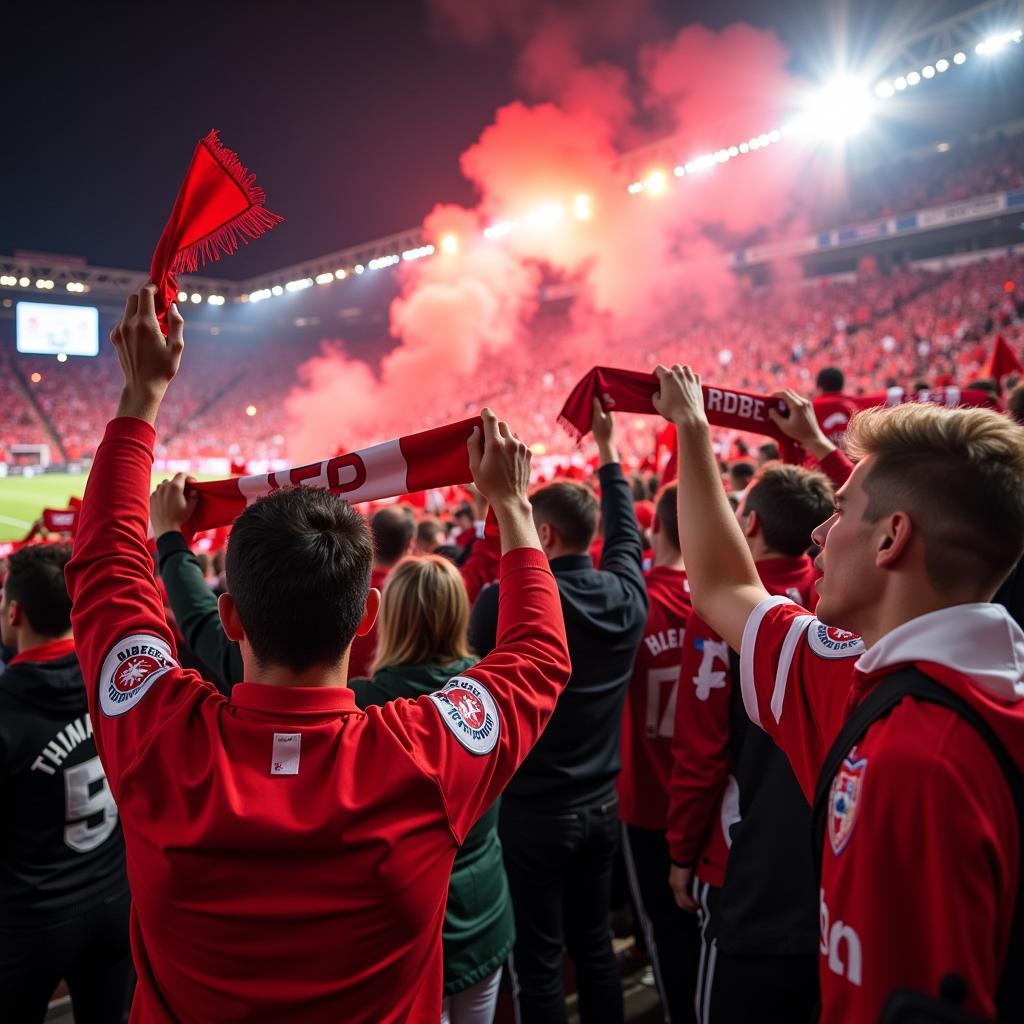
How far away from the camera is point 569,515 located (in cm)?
278

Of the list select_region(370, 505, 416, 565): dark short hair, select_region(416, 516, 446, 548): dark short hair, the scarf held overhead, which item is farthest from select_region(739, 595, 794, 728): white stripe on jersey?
select_region(416, 516, 446, 548): dark short hair

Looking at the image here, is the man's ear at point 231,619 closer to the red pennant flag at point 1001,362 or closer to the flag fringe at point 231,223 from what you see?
the flag fringe at point 231,223

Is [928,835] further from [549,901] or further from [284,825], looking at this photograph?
[549,901]

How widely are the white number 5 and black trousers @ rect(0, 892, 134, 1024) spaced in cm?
22

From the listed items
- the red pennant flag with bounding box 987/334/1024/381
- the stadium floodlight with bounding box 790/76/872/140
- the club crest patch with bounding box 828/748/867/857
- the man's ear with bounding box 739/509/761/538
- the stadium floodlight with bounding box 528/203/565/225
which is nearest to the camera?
the club crest patch with bounding box 828/748/867/857

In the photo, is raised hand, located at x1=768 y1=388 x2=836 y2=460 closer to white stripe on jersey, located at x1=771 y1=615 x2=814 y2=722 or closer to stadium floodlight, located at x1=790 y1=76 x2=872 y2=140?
white stripe on jersey, located at x1=771 y1=615 x2=814 y2=722

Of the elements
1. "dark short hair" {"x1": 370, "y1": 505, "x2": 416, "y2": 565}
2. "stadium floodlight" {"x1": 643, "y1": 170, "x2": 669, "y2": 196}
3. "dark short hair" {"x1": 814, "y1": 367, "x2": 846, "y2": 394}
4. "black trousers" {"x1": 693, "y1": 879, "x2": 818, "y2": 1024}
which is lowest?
"black trousers" {"x1": 693, "y1": 879, "x2": 818, "y2": 1024}

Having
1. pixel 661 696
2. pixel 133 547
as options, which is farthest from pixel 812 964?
pixel 133 547

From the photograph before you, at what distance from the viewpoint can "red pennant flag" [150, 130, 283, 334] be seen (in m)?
1.71

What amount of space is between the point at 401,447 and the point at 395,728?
1.11 metres

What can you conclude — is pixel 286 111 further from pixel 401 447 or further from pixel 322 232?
pixel 401 447

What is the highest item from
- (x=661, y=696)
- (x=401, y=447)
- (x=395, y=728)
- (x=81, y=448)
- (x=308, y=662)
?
(x=81, y=448)

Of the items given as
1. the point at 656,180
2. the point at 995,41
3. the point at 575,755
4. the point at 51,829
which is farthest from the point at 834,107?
the point at 51,829

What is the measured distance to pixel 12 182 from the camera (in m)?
31.9
